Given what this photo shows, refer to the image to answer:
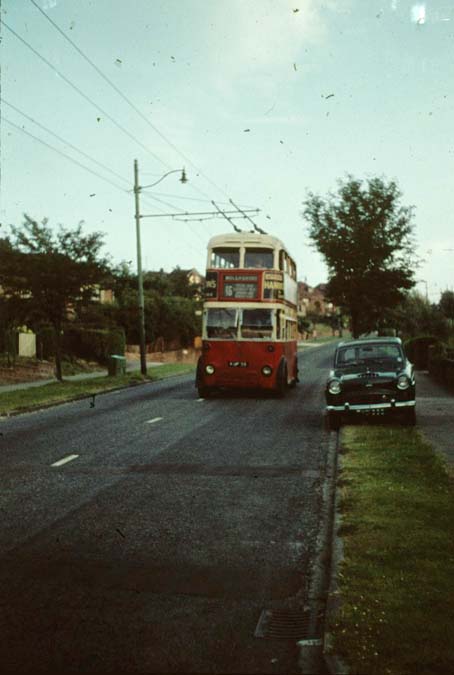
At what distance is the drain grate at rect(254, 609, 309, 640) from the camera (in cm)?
474

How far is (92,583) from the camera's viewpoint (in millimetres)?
5688

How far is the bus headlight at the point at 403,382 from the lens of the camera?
48.0ft

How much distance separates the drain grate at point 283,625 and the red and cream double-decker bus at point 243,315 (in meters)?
17.1

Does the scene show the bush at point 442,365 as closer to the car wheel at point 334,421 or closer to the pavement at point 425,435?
the pavement at point 425,435

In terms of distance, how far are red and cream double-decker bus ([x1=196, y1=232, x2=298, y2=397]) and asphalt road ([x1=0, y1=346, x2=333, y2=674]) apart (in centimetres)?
802

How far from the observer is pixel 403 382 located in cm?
1469

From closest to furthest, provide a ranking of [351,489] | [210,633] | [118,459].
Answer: [210,633] → [351,489] → [118,459]

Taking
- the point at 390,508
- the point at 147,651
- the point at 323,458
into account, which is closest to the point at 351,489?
the point at 390,508

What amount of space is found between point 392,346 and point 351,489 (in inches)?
323

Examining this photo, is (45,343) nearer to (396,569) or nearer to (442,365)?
(442,365)

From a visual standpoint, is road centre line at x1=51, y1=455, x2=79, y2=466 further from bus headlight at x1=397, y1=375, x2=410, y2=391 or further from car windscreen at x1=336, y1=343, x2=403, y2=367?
car windscreen at x1=336, y1=343, x2=403, y2=367

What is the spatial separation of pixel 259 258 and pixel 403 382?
8728mm

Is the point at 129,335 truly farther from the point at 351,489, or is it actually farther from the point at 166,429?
the point at 351,489

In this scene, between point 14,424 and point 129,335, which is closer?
point 14,424
